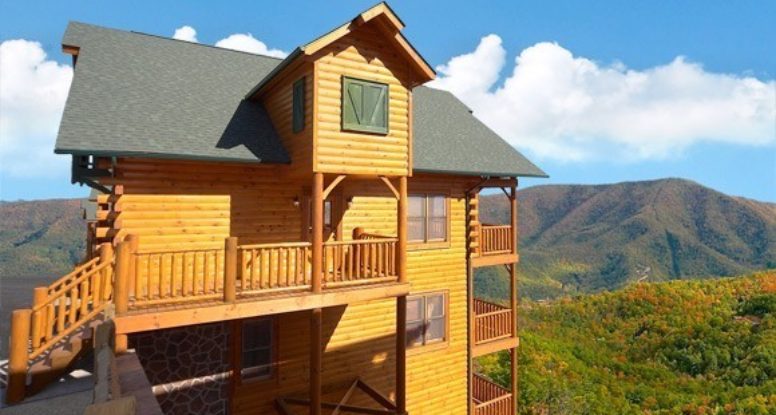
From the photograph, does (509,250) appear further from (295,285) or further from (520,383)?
(295,285)

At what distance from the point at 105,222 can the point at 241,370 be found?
514 centimetres

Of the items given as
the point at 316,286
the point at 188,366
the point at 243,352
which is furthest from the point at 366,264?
the point at 188,366

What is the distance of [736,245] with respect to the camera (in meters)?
117

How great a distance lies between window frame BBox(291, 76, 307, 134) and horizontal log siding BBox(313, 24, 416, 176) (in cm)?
67

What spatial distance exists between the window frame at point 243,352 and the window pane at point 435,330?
18.2 feet

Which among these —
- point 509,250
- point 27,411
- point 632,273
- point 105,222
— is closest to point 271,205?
point 105,222

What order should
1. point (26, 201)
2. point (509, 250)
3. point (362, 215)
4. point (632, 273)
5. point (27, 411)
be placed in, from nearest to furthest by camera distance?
point (27, 411) → point (362, 215) → point (509, 250) → point (632, 273) → point (26, 201)

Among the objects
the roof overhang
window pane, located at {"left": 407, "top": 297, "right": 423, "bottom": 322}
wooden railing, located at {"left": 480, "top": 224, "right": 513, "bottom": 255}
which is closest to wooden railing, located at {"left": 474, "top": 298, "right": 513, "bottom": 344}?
wooden railing, located at {"left": 480, "top": 224, "right": 513, "bottom": 255}

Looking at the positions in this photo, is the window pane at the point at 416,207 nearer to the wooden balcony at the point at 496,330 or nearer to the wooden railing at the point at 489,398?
the wooden balcony at the point at 496,330

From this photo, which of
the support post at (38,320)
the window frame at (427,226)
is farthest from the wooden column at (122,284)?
the window frame at (427,226)

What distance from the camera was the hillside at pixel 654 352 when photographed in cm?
2008

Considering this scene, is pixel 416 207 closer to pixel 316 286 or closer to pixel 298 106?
pixel 298 106

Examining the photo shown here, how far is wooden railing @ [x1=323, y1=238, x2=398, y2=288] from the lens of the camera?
435 inches

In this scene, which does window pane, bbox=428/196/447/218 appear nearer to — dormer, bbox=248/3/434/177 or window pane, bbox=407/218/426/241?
window pane, bbox=407/218/426/241
